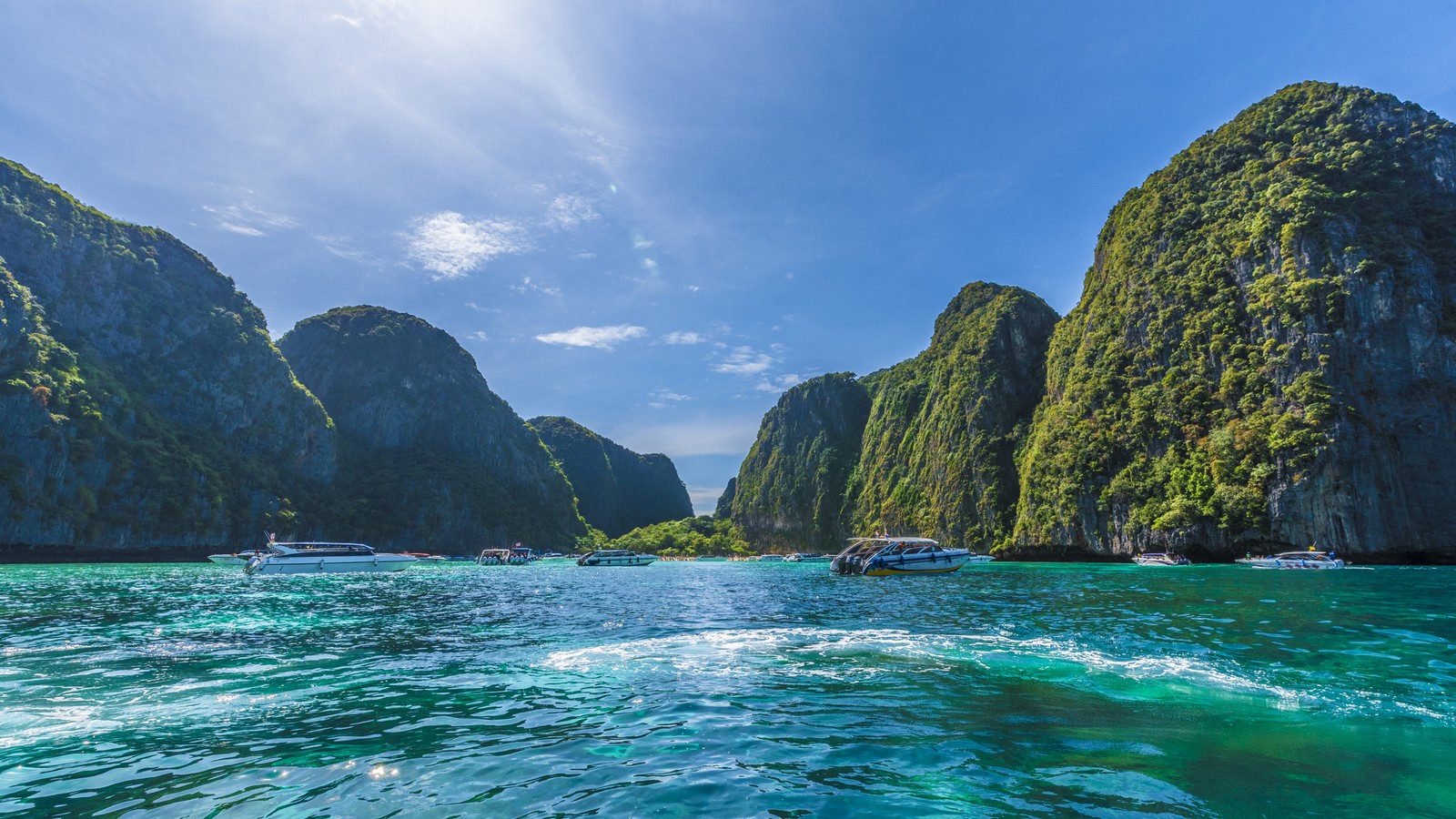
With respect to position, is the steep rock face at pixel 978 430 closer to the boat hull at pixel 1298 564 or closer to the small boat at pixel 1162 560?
the small boat at pixel 1162 560

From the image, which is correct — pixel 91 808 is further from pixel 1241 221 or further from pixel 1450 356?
pixel 1241 221

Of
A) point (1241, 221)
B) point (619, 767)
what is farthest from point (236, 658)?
point (1241, 221)

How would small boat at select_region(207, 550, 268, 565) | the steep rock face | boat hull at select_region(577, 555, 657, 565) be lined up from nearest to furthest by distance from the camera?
small boat at select_region(207, 550, 268, 565) < boat hull at select_region(577, 555, 657, 565) < the steep rock face

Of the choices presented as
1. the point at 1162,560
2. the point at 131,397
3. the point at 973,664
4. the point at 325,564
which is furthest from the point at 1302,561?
the point at 131,397

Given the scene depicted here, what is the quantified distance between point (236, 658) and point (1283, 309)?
377ft

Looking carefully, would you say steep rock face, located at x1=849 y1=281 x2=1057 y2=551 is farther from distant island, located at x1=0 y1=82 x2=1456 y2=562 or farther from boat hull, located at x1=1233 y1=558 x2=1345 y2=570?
boat hull, located at x1=1233 y1=558 x2=1345 y2=570

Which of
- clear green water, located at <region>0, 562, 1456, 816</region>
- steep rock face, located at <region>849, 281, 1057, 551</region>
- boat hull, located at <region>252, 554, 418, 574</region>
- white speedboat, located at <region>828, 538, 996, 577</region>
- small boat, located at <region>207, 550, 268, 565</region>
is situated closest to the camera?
clear green water, located at <region>0, 562, 1456, 816</region>

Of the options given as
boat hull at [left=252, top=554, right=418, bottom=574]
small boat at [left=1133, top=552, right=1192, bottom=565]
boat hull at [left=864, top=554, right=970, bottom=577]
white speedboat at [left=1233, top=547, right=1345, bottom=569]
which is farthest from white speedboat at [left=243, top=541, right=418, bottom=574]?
white speedboat at [left=1233, top=547, right=1345, bottom=569]

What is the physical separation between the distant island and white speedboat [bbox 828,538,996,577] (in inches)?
1723

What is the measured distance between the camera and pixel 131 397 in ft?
398

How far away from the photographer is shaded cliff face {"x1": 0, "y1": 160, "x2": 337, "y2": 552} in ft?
324

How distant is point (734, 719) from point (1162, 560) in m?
91.0

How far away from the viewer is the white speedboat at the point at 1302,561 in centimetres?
6288

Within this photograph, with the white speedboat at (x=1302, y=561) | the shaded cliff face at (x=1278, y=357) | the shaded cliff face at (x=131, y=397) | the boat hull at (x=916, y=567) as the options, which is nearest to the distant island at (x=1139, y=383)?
the shaded cliff face at (x=1278, y=357)
